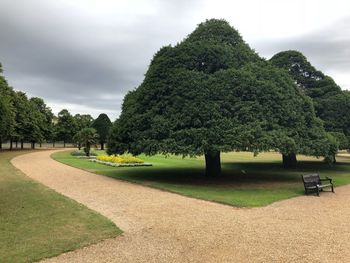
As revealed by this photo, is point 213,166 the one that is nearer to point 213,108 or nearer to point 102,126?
point 213,108

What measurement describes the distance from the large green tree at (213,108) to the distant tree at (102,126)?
1538 inches

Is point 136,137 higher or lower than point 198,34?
lower

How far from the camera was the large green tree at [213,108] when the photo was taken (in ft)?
50.2

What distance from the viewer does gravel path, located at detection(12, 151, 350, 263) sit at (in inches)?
252

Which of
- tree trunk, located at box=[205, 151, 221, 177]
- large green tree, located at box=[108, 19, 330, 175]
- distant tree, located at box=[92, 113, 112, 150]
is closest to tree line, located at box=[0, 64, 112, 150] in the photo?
distant tree, located at box=[92, 113, 112, 150]

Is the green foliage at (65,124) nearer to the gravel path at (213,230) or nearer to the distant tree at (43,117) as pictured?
the distant tree at (43,117)

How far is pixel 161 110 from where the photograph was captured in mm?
17516

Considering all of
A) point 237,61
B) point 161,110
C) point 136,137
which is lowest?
point 136,137

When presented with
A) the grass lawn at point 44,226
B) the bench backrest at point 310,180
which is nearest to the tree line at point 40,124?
the grass lawn at point 44,226

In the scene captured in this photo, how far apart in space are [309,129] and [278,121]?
2.56 meters

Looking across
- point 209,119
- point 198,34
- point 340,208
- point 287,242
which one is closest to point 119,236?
point 287,242

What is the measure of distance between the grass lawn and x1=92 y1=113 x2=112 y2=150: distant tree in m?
46.4

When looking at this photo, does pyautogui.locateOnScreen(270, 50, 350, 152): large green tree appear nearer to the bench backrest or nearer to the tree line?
the bench backrest

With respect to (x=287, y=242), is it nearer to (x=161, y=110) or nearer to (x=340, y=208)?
(x=340, y=208)
